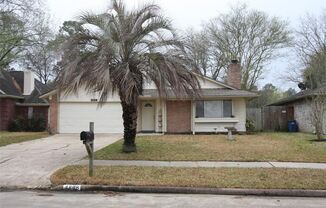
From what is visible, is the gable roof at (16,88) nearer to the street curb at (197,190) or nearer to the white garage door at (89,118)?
the white garage door at (89,118)

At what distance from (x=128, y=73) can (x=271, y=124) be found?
22.6 meters

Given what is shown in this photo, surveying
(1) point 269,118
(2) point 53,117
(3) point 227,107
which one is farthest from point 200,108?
(2) point 53,117

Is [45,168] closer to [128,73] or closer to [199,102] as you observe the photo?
[128,73]

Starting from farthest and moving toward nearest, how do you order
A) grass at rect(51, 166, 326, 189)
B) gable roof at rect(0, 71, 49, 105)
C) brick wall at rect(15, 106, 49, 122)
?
1. brick wall at rect(15, 106, 49, 122)
2. gable roof at rect(0, 71, 49, 105)
3. grass at rect(51, 166, 326, 189)

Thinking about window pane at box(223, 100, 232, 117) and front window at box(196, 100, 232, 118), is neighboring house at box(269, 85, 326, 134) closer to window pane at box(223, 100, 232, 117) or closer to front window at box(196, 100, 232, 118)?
window pane at box(223, 100, 232, 117)

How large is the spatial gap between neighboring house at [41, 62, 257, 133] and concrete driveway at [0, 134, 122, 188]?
8.82m

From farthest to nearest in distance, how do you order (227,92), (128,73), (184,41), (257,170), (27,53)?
(27,53) < (227,92) < (184,41) < (128,73) < (257,170)

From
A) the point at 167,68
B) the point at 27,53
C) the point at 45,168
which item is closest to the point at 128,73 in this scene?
the point at 167,68

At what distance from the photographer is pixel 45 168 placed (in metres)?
13.7

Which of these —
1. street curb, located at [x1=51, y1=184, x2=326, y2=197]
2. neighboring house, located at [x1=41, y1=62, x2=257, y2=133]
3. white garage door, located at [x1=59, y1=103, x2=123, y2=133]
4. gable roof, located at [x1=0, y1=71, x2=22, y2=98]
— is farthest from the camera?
gable roof, located at [x1=0, y1=71, x2=22, y2=98]

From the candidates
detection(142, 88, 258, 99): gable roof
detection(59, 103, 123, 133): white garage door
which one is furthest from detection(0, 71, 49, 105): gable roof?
detection(142, 88, 258, 99): gable roof

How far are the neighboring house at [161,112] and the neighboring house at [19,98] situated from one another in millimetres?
6219

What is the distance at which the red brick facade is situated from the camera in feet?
96.1

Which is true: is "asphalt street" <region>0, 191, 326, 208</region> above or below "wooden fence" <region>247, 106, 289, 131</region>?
below
